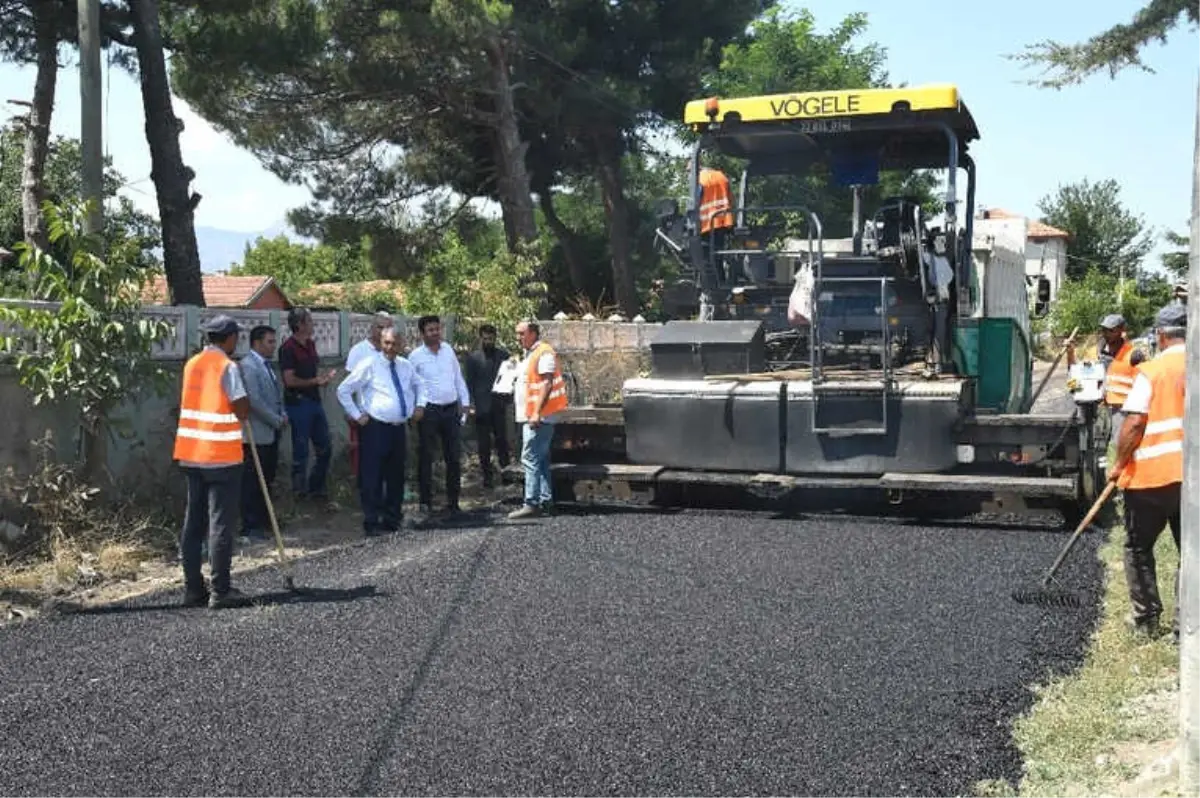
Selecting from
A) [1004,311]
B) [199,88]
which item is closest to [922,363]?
[1004,311]

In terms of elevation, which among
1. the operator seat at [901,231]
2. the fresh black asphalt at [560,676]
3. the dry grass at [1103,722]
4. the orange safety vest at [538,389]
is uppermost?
the operator seat at [901,231]

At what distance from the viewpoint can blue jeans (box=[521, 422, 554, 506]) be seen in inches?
361

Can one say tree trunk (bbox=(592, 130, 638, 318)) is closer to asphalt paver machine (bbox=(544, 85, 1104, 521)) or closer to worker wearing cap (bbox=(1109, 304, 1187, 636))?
asphalt paver machine (bbox=(544, 85, 1104, 521))

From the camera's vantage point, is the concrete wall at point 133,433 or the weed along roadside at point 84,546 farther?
the concrete wall at point 133,433

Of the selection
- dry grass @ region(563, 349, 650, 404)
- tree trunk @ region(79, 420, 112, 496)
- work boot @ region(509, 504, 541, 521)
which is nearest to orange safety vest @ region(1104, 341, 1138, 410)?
work boot @ region(509, 504, 541, 521)

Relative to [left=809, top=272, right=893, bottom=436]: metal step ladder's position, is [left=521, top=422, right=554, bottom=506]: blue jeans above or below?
below

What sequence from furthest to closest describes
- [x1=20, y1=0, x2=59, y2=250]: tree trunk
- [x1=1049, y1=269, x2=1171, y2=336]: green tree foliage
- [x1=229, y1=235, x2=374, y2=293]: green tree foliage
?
[x1=229, y1=235, x2=374, y2=293]: green tree foliage → [x1=1049, y1=269, x2=1171, y2=336]: green tree foliage → [x1=20, y1=0, x2=59, y2=250]: tree trunk

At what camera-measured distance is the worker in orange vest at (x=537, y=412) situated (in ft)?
29.9

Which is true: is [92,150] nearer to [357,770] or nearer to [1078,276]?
[357,770]

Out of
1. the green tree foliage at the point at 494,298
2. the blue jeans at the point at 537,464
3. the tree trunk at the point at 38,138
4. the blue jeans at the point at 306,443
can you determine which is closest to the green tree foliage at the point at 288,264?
the tree trunk at the point at 38,138

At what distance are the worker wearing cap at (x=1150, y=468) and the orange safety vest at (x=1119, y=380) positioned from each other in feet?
10.9

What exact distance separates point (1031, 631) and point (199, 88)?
13.0 meters

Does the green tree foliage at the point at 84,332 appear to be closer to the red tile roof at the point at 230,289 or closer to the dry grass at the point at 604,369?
the dry grass at the point at 604,369

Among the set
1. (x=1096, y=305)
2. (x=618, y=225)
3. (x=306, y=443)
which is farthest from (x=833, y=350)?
(x=1096, y=305)
